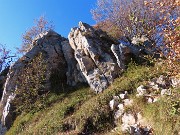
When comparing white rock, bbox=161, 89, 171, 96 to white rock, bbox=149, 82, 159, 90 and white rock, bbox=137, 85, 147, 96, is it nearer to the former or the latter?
white rock, bbox=149, 82, 159, 90

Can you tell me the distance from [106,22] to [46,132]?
22623 millimetres

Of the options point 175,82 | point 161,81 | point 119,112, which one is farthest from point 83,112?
point 175,82

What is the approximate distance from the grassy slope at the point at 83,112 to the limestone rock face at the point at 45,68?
1.58 meters

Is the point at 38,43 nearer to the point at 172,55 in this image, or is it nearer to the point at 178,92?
the point at 178,92

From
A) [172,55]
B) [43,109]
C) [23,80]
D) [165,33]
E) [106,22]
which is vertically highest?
[106,22]

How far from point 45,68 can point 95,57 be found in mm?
4365

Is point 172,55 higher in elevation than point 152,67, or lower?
lower

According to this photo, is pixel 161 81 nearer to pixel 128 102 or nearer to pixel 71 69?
pixel 128 102

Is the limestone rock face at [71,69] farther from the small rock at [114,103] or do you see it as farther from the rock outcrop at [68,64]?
the small rock at [114,103]

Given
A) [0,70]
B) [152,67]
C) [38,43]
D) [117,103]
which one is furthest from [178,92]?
Answer: [0,70]

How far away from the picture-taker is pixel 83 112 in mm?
16203

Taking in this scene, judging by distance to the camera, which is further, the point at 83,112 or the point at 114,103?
the point at 83,112

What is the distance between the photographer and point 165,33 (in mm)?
9414

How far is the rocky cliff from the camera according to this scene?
1978cm
